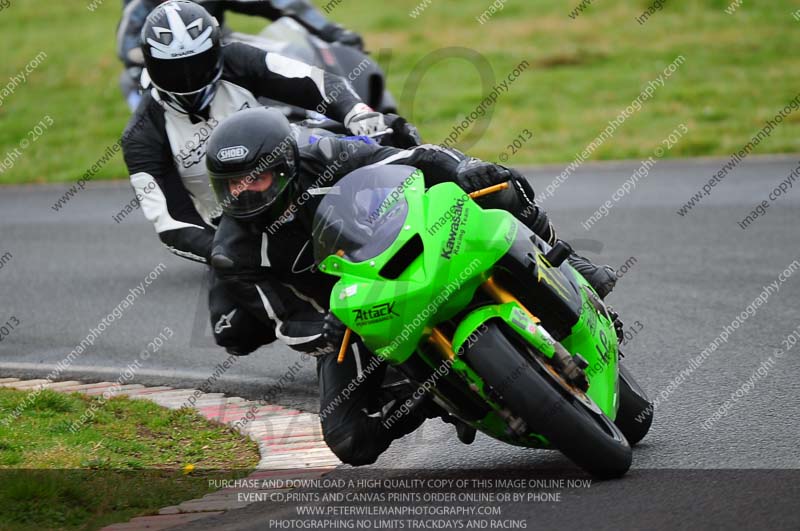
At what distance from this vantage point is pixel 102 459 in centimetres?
609

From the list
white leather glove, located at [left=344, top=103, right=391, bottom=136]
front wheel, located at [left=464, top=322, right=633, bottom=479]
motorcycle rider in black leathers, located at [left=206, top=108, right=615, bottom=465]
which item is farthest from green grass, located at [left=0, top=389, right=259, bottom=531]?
white leather glove, located at [left=344, top=103, right=391, bottom=136]

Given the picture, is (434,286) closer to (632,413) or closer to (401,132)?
(632,413)

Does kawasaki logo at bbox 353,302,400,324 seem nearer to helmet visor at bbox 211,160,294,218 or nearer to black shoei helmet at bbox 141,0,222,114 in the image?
helmet visor at bbox 211,160,294,218

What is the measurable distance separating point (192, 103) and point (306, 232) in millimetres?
1876

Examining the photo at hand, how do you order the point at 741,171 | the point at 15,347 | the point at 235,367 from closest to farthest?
1. the point at 235,367
2. the point at 15,347
3. the point at 741,171

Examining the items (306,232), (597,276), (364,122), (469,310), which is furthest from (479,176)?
(364,122)

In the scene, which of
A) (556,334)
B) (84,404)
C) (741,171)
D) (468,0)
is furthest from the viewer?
(468,0)

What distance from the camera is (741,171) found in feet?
44.8

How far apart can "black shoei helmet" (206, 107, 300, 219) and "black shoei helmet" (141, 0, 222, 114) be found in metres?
1.87

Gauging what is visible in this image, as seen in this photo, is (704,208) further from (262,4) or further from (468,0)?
(468,0)

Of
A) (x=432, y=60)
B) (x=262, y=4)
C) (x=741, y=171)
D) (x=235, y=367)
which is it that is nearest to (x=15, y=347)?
(x=235, y=367)

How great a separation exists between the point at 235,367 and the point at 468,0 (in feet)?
63.5

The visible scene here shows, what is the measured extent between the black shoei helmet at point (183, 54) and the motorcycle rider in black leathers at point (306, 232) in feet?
5.23

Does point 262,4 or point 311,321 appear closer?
point 311,321
